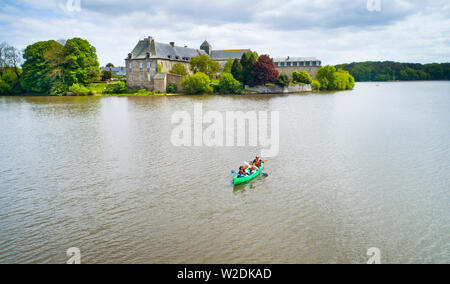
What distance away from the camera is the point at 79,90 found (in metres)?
Answer: 74.8

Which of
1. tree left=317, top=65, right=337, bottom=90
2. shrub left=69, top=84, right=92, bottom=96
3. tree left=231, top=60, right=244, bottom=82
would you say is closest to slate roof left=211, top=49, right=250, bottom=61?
tree left=231, top=60, right=244, bottom=82

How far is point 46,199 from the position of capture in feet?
50.0

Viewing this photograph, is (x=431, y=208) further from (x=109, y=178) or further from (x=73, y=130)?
(x=73, y=130)

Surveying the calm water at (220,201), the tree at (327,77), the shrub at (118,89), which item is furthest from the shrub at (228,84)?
the calm water at (220,201)

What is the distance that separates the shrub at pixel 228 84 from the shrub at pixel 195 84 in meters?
4.58

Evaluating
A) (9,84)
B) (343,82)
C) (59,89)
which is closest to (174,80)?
(59,89)

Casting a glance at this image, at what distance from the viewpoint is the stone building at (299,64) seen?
111 metres

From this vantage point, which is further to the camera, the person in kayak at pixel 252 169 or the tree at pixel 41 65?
the tree at pixel 41 65

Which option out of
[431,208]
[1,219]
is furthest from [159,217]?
[431,208]

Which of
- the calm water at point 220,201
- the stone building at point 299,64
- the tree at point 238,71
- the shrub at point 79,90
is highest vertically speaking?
the stone building at point 299,64

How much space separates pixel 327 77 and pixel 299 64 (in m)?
18.7

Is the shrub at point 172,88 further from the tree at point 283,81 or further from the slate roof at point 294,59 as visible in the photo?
the slate roof at point 294,59

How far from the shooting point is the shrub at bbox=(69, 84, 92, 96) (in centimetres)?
7462

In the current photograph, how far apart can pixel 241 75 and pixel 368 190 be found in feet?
234
